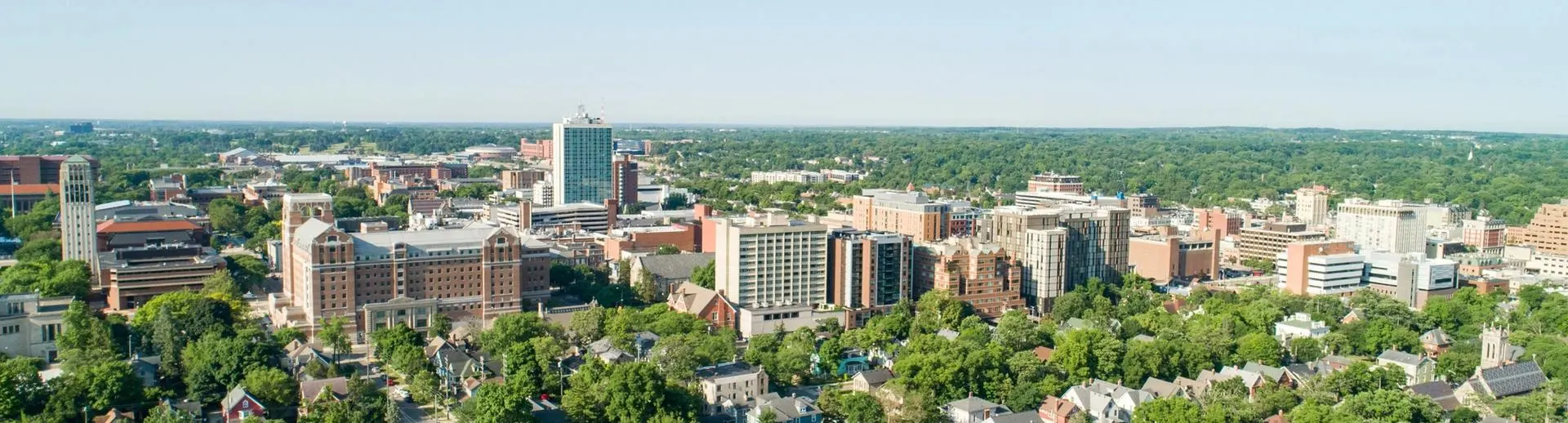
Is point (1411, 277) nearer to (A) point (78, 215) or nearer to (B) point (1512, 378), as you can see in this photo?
(B) point (1512, 378)

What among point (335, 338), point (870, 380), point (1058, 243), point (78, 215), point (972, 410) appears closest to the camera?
point (972, 410)

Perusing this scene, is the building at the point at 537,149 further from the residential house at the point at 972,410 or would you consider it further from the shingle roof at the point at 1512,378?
the shingle roof at the point at 1512,378

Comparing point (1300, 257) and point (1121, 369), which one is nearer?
point (1121, 369)

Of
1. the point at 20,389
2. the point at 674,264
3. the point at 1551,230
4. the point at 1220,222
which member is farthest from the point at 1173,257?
the point at 20,389

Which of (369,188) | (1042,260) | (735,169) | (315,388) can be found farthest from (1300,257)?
(735,169)

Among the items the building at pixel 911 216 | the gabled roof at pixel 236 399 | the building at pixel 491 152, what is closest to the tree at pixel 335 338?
the gabled roof at pixel 236 399

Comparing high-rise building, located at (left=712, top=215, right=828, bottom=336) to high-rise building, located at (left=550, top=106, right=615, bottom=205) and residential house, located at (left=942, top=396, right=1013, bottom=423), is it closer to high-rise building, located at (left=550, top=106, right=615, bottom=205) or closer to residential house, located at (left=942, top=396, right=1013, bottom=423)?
residential house, located at (left=942, top=396, right=1013, bottom=423)

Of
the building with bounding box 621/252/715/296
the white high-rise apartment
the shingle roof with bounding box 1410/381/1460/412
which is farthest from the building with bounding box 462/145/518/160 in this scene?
the shingle roof with bounding box 1410/381/1460/412

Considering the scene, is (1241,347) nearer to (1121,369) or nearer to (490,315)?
(1121,369)
